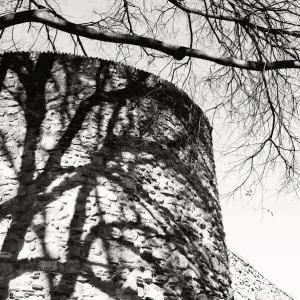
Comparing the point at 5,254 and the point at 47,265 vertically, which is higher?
the point at 5,254

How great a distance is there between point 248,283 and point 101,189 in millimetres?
9947

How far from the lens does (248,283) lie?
1263 cm

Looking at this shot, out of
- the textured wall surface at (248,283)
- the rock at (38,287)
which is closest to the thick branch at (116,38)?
the rock at (38,287)

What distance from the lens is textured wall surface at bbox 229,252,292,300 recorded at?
12.1 meters

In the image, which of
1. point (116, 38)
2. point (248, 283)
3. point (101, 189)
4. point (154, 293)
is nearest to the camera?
point (154, 293)

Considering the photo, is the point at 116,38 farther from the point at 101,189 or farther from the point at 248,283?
the point at 248,283

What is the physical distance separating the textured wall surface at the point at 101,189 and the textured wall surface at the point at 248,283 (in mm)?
7769

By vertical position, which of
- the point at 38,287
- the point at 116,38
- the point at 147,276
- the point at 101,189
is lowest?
the point at 38,287

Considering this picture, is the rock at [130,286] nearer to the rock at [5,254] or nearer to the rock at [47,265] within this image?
the rock at [47,265]

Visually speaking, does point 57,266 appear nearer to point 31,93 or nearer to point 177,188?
point 177,188

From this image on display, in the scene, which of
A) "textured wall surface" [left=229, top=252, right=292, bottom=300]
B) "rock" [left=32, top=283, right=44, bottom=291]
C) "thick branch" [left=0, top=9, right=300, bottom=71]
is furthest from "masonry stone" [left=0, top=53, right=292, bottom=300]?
"textured wall surface" [left=229, top=252, right=292, bottom=300]

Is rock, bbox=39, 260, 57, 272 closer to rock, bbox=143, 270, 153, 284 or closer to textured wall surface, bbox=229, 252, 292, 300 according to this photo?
rock, bbox=143, 270, 153, 284

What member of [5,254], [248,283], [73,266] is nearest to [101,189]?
[73,266]

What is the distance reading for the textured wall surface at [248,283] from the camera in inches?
476
